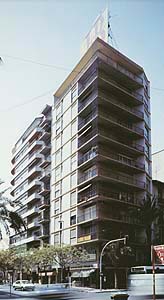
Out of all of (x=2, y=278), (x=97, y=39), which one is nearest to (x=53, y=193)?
(x=97, y=39)

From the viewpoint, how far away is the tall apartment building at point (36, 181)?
81.3 m

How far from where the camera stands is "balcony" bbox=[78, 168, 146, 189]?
61.5 m

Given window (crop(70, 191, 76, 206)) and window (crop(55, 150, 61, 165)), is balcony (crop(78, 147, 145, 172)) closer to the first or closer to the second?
window (crop(70, 191, 76, 206))

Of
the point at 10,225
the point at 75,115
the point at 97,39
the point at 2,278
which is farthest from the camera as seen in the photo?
the point at 2,278

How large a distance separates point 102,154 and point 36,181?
2646 centimetres

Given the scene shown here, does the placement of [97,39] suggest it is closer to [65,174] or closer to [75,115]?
[75,115]

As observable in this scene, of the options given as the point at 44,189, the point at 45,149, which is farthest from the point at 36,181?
the point at 45,149

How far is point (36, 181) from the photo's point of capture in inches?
3388

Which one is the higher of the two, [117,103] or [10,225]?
[117,103]

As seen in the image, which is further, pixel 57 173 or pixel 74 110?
pixel 57 173

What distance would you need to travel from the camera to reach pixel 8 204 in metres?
18.9

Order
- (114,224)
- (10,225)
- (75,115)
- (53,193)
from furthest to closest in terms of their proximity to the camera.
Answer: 1. (53,193)
2. (75,115)
3. (114,224)
4. (10,225)

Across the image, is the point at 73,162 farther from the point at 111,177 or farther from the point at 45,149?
the point at 45,149

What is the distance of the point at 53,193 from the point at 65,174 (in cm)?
667
